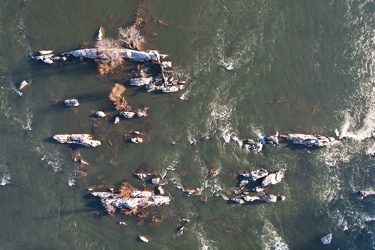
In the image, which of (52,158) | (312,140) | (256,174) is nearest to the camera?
(312,140)

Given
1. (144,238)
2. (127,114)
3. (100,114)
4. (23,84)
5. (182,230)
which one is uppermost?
(23,84)

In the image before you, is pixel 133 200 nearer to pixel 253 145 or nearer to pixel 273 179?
pixel 253 145

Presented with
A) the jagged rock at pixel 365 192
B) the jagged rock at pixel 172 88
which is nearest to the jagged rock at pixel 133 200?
the jagged rock at pixel 172 88

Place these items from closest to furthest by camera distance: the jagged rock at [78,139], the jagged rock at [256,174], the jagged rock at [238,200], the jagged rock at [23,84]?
the jagged rock at [256,174] → the jagged rock at [238,200] → the jagged rock at [78,139] → the jagged rock at [23,84]

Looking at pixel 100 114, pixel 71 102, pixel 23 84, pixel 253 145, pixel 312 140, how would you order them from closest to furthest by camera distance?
pixel 312 140, pixel 253 145, pixel 100 114, pixel 71 102, pixel 23 84

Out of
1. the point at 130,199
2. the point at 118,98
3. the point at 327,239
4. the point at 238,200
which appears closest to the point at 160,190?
the point at 130,199

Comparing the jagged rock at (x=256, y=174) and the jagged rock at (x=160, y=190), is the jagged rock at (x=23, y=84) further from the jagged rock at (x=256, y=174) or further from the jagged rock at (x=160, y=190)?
the jagged rock at (x=256, y=174)

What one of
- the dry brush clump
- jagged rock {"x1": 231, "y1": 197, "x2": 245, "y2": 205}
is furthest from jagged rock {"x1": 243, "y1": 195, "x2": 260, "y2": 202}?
the dry brush clump

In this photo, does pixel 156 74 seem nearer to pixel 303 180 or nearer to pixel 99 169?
pixel 99 169
